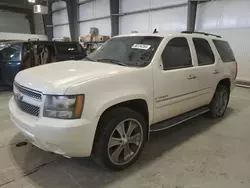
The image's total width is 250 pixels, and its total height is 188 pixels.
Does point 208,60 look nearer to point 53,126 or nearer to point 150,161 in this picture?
point 150,161

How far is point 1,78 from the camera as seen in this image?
21.4 feet

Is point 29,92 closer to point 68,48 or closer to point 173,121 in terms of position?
point 173,121

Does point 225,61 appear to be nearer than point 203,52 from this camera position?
No

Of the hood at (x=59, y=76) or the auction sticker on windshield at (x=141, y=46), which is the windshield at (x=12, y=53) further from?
the auction sticker on windshield at (x=141, y=46)

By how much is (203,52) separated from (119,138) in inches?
84.0

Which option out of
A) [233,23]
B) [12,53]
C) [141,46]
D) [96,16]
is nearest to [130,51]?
[141,46]

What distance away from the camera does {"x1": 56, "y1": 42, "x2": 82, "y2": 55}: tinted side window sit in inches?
279

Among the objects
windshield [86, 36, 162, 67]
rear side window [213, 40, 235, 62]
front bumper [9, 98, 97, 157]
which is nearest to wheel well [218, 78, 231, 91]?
rear side window [213, 40, 235, 62]

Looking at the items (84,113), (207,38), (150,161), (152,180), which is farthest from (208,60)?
(84,113)

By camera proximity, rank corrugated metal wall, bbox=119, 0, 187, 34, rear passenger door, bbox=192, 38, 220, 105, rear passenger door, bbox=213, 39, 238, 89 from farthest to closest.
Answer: corrugated metal wall, bbox=119, 0, 187, 34
rear passenger door, bbox=213, 39, 238, 89
rear passenger door, bbox=192, 38, 220, 105

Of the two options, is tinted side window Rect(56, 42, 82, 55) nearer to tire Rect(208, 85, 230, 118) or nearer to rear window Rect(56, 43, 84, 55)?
rear window Rect(56, 43, 84, 55)

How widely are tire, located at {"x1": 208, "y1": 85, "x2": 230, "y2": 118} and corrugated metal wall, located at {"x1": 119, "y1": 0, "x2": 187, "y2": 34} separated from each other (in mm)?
5929

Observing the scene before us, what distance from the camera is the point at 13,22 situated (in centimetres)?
1583

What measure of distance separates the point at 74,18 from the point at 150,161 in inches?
577
